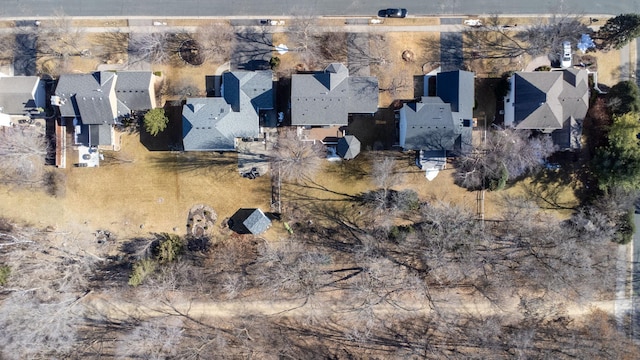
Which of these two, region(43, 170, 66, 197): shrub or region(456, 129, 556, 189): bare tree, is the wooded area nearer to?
region(456, 129, 556, 189): bare tree

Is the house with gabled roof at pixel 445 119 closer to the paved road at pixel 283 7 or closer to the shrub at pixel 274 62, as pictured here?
the paved road at pixel 283 7

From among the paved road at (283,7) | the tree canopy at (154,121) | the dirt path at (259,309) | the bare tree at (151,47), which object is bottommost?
the dirt path at (259,309)

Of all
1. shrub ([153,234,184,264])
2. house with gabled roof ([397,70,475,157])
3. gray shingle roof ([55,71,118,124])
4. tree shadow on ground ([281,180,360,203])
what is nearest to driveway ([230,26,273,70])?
gray shingle roof ([55,71,118,124])

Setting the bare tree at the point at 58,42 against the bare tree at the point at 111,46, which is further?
the bare tree at the point at 111,46

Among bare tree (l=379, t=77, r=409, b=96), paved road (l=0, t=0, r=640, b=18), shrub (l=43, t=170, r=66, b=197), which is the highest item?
paved road (l=0, t=0, r=640, b=18)

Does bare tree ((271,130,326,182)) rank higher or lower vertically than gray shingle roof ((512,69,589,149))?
lower

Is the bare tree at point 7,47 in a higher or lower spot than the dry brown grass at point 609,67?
higher

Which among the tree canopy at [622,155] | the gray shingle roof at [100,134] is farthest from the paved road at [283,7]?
the tree canopy at [622,155]
